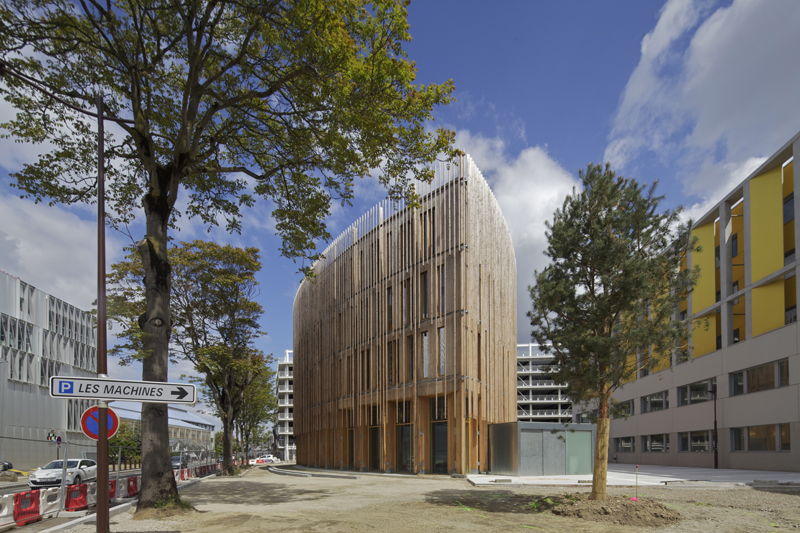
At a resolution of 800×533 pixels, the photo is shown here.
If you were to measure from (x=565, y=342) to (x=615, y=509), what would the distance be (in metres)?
3.94

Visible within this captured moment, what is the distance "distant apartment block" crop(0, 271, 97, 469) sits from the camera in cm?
4988

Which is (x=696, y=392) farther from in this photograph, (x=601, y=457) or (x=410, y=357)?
(x=601, y=457)

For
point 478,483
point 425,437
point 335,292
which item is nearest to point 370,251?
point 335,292

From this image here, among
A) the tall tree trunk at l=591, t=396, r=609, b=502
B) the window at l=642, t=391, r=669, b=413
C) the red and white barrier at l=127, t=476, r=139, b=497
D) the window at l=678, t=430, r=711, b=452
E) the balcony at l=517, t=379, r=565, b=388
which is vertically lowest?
Result: the balcony at l=517, t=379, r=565, b=388

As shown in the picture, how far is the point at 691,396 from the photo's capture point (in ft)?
139

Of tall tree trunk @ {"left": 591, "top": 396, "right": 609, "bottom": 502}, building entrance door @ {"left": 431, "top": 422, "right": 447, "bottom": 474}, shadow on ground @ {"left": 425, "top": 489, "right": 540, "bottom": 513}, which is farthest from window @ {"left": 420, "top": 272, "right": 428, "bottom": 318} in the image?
tall tree trunk @ {"left": 591, "top": 396, "right": 609, "bottom": 502}

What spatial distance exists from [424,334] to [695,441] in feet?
78.3

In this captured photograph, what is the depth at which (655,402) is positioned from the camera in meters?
48.6

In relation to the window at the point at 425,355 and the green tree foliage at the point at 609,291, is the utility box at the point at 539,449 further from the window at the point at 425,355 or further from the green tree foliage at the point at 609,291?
the green tree foliage at the point at 609,291

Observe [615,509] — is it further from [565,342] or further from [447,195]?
[447,195]

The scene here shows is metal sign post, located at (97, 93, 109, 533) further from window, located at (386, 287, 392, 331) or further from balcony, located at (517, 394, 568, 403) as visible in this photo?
balcony, located at (517, 394, 568, 403)

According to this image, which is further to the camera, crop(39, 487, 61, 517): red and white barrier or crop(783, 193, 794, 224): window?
crop(783, 193, 794, 224): window

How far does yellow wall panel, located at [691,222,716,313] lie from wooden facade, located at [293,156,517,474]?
1344 cm

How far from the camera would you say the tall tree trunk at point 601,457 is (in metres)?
13.9
